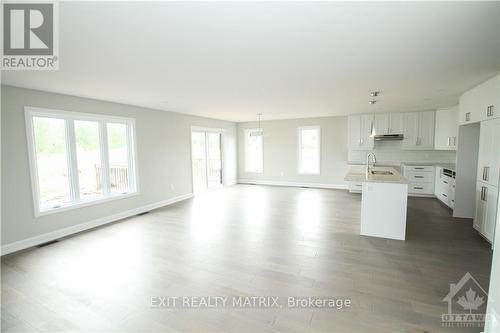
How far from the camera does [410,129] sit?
682cm

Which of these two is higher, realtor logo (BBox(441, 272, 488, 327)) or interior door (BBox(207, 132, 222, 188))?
interior door (BBox(207, 132, 222, 188))

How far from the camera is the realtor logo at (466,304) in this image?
2066 millimetres

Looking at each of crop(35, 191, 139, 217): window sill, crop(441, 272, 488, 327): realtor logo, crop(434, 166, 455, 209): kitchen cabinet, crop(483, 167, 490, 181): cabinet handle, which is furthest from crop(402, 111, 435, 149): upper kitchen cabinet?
crop(35, 191, 139, 217): window sill

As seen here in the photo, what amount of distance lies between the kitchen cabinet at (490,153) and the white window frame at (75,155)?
21.1ft

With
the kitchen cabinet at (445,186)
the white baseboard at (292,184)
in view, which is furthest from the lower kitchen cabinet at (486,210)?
the white baseboard at (292,184)

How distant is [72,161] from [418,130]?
845cm

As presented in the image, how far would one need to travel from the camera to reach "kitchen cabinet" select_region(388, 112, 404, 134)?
22.6 ft

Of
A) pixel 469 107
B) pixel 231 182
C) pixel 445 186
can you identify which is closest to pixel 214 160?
pixel 231 182

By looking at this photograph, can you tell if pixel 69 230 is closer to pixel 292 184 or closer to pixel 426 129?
pixel 292 184

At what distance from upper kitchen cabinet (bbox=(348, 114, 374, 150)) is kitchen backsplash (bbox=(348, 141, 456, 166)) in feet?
0.89

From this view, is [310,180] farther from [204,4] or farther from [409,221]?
[204,4]

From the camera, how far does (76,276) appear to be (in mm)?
2824

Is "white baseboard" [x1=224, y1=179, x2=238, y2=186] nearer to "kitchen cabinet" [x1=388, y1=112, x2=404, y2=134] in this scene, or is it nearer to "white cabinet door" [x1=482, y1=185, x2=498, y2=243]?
"kitchen cabinet" [x1=388, y1=112, x2=404, y2=134]

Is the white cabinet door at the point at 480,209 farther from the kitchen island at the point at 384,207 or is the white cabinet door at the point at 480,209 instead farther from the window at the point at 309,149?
the window at the point at 309,149
